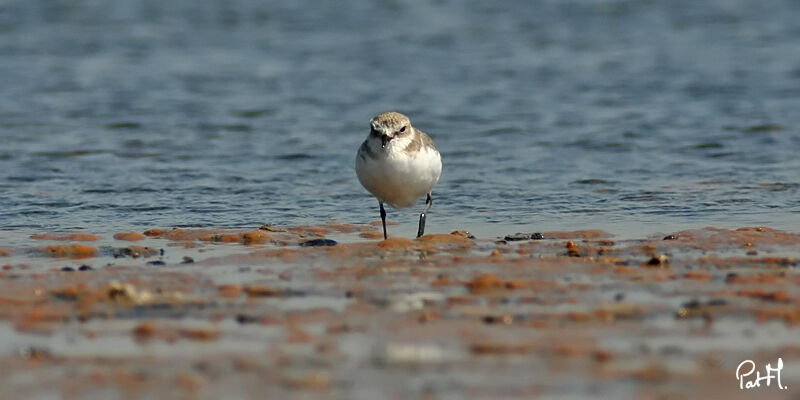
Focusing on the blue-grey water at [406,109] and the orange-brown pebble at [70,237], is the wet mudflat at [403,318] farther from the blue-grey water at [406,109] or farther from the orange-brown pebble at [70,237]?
the blue-grey water at [406,109]

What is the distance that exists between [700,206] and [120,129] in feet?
27.6

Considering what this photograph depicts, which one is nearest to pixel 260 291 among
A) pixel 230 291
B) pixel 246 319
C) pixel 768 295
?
pixel 230 291

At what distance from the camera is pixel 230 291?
258 inches

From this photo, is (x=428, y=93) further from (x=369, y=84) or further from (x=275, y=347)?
(x=275, y=347)

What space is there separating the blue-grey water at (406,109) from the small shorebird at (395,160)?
0.89m

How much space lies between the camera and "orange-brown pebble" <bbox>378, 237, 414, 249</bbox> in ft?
27.7

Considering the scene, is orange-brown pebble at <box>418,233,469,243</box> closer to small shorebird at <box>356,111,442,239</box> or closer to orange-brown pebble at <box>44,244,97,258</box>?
small shorebird at <box>356,111,442,239</box>

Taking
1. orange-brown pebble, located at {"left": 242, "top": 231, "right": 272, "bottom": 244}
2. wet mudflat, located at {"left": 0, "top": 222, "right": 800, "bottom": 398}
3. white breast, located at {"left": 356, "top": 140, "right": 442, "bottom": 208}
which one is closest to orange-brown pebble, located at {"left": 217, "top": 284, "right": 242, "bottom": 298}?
wet mudflat, located at {"left": 0, "top": 222, "right": 800, "bottom": 398}

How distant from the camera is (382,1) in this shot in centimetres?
2709

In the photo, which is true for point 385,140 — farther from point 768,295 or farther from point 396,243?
point 768,295

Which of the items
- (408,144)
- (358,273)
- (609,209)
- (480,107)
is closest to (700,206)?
(609,209)
